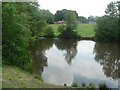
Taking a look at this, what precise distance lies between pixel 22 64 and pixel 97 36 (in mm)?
32381

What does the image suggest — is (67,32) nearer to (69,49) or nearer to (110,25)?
(110,25)

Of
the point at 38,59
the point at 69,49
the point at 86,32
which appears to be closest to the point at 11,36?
the point at 38,59

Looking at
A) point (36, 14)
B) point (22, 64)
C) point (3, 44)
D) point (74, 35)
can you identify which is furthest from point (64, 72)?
point (74, 35)

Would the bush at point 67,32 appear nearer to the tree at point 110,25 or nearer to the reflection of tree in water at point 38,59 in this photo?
the tree at point 110,25

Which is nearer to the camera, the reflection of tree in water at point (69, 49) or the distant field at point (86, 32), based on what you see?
the reflection of tree in water at point (69, 49)

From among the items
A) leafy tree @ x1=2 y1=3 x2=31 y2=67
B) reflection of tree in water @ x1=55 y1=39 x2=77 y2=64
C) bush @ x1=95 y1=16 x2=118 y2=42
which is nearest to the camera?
leafy tree @ x1=2 y1=3 x2=31 y2=67

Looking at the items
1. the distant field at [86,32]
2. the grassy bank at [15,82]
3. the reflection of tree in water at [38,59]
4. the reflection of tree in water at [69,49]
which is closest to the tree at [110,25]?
the reflection of tree in water at [69,49]

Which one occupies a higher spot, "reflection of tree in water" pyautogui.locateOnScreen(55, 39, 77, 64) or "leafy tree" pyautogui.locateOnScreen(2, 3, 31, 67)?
"leafy tree" pyautogui.locateOnScreen(2, 3, 31, 67)

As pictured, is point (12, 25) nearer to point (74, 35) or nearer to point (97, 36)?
point (97, 36)

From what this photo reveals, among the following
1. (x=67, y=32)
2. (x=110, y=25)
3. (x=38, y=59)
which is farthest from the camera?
(x=67, y=32)

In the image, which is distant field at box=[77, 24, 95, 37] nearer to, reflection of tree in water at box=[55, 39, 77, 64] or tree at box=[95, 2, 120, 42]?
tree at box=[95, 2, 120, 42]

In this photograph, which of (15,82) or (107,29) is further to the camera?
(107,29)

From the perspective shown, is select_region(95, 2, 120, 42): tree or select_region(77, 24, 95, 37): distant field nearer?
select_region(95, 2, 120, 42): tree

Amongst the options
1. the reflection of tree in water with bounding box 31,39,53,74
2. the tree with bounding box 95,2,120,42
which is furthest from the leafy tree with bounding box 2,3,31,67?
the tree with bounding box 95,2,120,42
